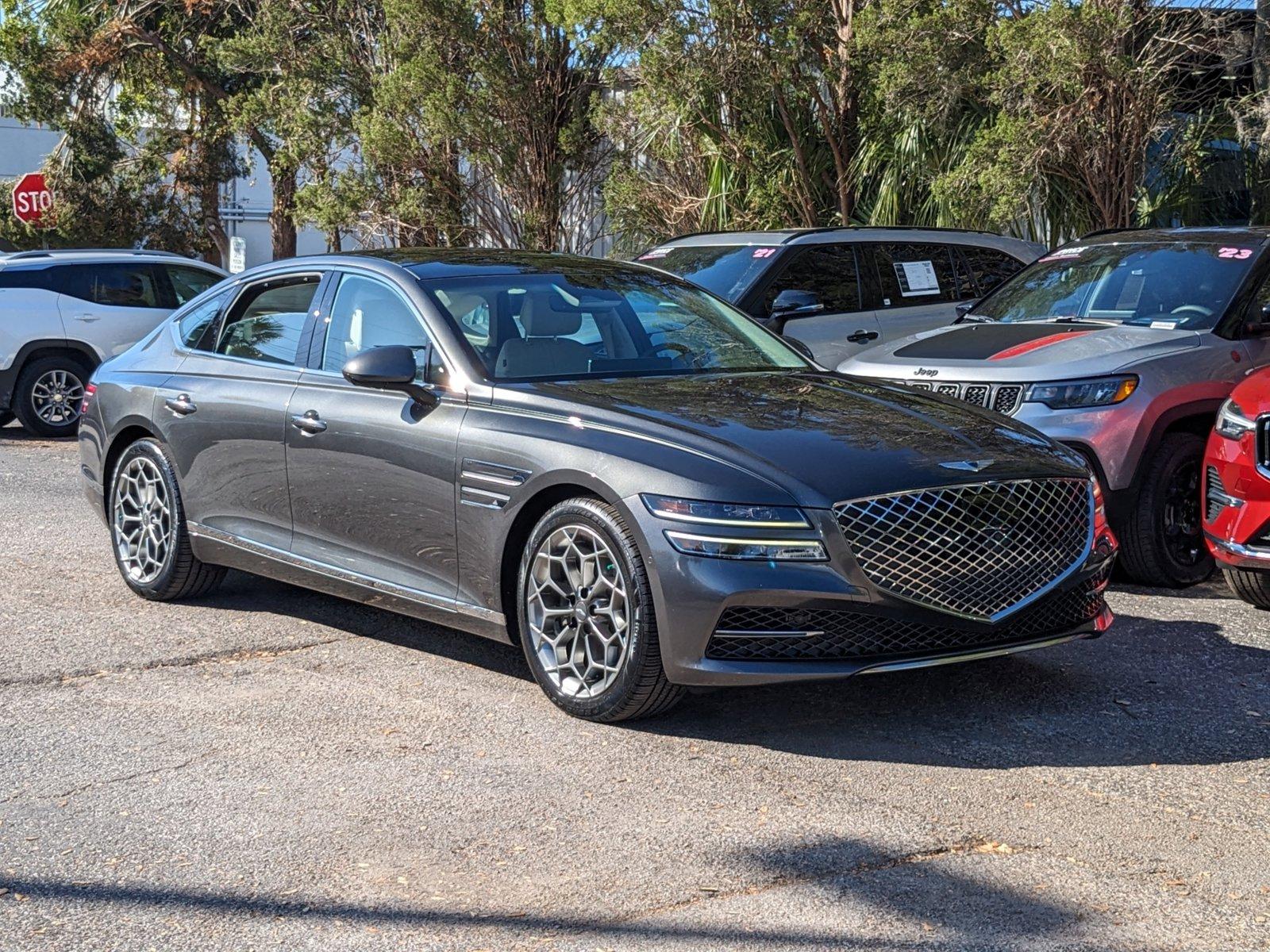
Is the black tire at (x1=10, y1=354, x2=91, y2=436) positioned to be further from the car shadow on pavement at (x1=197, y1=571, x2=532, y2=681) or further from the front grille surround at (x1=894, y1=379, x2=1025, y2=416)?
the front grille surround at (x1=894, y1=379, x2=1025, y2=416)

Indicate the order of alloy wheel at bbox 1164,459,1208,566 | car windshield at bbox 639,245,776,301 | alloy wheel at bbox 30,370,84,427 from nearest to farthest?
alloy wheel at bbox 1164,459,1208,566 → car windshield at bbox 639,245,776,301 → alloy wheel at bbox 30,370,84,427

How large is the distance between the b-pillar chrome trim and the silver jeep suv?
2.75 meters

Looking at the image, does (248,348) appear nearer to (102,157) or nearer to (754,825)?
(754,825)

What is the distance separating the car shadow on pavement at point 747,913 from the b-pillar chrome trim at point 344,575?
1.90 m

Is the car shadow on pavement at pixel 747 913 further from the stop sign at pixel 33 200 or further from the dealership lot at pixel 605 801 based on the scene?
the stop sign at pixel 33 200

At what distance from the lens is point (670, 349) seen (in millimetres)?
6512

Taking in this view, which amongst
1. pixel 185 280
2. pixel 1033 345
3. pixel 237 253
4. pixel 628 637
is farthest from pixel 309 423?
pixel 237 253

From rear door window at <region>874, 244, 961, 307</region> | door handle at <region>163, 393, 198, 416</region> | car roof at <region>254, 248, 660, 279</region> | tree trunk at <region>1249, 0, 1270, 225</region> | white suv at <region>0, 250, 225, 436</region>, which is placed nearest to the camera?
car roof at <region>254, 248, 660, 279</region>

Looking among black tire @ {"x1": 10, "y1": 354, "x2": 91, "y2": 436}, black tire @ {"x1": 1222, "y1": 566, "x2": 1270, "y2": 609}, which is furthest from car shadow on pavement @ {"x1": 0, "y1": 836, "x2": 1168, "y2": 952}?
black tire @ {"x1": 10, "y1": 354, "x2": 91, "y2": 436}

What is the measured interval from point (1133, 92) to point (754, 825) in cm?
1020

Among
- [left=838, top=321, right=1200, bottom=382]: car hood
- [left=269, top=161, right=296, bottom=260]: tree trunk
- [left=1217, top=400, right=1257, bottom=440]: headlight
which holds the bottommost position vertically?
[left=1217, top=400, right=1257, bottom=440]: headlight

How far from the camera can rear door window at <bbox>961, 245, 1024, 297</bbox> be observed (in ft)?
40.3

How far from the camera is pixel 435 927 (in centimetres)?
381

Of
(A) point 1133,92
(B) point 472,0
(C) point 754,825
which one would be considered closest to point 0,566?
(C) point 754,825
